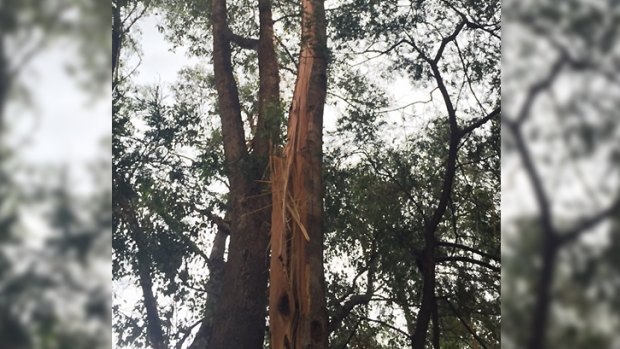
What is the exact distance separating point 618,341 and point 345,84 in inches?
160

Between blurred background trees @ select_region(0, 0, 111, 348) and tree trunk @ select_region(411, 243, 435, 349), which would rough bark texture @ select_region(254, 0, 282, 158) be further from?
blurred background trees @ select_region(0, 0, 111, 348)

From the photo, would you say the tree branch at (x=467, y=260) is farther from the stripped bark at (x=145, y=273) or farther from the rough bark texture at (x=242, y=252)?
the stripped bark at (x=145, y=273)

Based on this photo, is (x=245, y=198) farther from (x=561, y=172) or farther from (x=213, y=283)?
(x=561, y=172)

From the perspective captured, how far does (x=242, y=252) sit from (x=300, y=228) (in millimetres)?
953

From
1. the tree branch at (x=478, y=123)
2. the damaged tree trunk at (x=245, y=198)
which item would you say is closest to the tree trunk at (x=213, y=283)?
the damaged tree trunk at (x=245, y=198)

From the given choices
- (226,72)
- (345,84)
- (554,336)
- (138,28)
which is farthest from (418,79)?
(554,336)

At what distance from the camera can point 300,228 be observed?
7.90 feet

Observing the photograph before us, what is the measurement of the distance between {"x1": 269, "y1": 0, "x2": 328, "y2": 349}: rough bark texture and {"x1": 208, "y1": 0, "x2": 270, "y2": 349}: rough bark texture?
57 centimetres

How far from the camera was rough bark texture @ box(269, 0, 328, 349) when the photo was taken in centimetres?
222

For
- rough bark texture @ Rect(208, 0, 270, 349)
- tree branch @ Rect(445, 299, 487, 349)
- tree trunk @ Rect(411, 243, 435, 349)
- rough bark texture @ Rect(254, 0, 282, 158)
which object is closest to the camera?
rough bark texture @ Rect(208, 0, 270, 349)

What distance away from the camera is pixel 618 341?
0.45m

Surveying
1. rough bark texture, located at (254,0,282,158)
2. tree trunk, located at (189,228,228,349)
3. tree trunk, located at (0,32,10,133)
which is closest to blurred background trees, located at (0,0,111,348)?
tree trunk, located at (0,32,10,133)

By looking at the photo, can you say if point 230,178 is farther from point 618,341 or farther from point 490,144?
point 618,341

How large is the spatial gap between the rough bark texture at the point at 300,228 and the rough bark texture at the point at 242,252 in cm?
57
